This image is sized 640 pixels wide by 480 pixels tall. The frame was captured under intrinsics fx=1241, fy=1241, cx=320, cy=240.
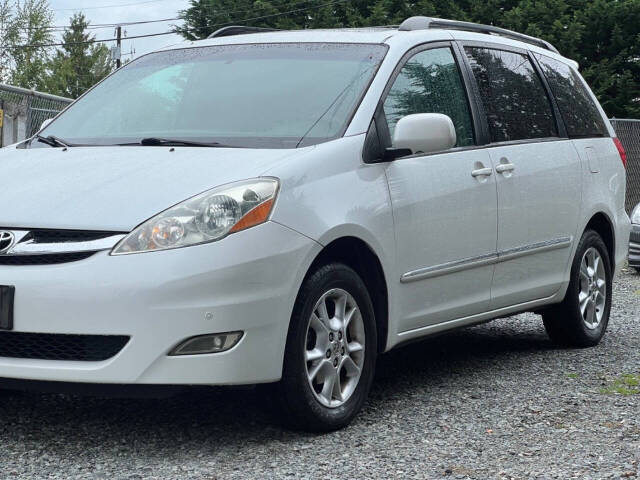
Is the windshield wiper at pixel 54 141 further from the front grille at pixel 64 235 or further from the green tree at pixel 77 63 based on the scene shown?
the green tree at pixel 77 63

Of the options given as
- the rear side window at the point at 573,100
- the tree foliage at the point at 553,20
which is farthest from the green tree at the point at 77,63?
the rear side window at the point at 573,100

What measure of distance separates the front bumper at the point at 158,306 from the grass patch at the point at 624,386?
229 cm

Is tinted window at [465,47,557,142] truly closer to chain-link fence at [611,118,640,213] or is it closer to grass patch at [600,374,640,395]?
grass patch at [600,374,640,395]

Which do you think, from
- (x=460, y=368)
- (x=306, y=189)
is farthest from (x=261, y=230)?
(x=460, y=368)

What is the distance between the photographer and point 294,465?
459cm

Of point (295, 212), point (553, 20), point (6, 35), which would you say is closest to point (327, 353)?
point (295, 212)

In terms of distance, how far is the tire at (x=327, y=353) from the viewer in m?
4.84

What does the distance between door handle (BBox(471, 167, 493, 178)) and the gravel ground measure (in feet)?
3.50

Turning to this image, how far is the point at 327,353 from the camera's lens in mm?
5070

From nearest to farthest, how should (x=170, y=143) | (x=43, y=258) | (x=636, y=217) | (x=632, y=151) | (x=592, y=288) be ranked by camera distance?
1. (x=43, y=258)
2. (x=170, y=143)
3. (x=592, y=288)
4. (x=636, y=217)
5. (x=632, y=151)

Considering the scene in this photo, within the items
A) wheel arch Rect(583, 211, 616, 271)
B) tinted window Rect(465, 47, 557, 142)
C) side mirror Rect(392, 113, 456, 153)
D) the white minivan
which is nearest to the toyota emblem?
the white minivan

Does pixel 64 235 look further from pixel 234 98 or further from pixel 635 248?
pixel 635 248

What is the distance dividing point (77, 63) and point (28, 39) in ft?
50.7

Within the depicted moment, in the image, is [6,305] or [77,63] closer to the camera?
[6,305]
